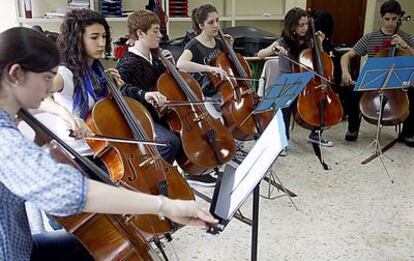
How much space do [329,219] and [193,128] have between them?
2.99 feet

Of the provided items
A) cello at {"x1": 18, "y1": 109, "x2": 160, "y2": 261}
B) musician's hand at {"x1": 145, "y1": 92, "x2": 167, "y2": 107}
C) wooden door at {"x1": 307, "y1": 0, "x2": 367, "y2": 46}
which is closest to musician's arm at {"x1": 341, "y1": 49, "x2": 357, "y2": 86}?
wooden door at {"x1": 307, "y1": 0, "x2": 367, "y2": 46}

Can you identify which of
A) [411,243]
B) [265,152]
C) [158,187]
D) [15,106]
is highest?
[15,106]

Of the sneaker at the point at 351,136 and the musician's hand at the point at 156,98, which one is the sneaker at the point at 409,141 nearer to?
the sneaker at the point at 351,136

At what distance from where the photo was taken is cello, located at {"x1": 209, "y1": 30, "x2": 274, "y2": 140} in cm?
272

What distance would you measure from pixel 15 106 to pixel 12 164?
0.57 ft

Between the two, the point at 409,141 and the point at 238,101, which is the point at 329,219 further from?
the point at 409,141

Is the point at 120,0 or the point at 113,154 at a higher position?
the point at 120,0

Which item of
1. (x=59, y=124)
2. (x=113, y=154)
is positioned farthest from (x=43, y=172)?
(x=59, y=124)

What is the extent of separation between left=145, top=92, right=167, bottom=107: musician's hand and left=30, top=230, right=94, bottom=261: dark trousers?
3.19ft

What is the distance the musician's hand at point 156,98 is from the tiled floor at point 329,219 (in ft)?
2.19

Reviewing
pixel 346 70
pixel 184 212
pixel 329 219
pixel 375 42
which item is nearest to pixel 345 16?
pixel 375 42

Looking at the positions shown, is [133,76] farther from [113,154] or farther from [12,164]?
[12,164]

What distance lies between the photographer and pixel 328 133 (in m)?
4.04

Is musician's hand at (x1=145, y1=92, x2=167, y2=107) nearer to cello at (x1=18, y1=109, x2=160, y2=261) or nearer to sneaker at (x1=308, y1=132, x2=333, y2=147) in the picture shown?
cello at (x1=18, y1=109, x2=160, y2=261)
